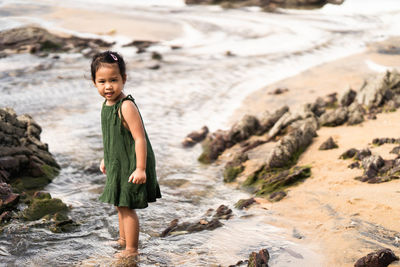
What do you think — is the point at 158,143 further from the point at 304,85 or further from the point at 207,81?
the point at 207,81

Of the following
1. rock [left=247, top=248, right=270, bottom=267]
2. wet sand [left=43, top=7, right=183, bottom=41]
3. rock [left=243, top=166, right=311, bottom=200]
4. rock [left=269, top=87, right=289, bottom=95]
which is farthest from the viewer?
wet sand [left=43, top=7, right=183, bottom=41]

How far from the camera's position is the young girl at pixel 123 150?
13.0 feet

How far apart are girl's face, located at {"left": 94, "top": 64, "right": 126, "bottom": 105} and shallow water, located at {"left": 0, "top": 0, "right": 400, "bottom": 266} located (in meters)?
1.37

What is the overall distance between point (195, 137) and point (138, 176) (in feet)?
16.3

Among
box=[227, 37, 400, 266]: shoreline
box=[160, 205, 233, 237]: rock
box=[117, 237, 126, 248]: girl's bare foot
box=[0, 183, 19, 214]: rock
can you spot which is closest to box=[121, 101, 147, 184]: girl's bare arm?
box=[117, 237, 126, 248]: girl's bare foot

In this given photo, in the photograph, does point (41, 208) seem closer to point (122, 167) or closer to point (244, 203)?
point (122, 167)

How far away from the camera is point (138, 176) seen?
12.9 ft

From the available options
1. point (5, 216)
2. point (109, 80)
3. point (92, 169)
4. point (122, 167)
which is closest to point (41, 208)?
point (5, 216)

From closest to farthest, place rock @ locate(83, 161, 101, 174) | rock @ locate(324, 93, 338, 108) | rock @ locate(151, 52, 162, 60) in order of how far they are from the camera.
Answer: rock @ locate(83, 161, 101, 174) → rock @ locate(324, 93, 338, 108) → rock @ locate(151, 52, 162, 60)

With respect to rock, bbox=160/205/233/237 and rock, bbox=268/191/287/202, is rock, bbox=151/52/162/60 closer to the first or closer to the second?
rock, bbox=268/191/287/202

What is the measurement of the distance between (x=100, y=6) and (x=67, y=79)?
13584 millimetres

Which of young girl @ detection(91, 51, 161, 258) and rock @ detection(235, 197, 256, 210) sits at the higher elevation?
young girl @ detection(91, 51, 161, 258)

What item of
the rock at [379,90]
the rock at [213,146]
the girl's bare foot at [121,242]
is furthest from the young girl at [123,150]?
the rock at [379,90]

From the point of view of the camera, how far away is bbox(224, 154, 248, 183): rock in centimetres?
675
